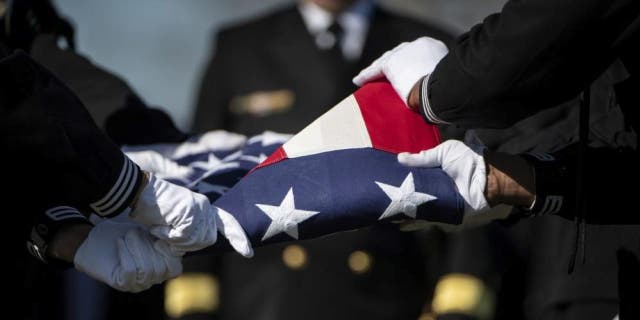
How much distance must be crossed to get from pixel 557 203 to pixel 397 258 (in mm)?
1355

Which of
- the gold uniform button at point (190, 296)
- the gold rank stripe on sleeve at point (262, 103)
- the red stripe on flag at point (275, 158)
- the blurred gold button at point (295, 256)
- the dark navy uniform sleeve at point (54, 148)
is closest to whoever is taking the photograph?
the dark navy uniform sleeve at point (54, 148)

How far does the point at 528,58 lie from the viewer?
2.30 m

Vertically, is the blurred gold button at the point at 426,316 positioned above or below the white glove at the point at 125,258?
below

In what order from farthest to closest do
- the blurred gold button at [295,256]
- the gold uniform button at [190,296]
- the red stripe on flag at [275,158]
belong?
the blurred gold button at [295,256], the gold uniform button at [190,296], the red stripe on flag at [275,158]

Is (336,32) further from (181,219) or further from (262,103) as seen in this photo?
(181,219)

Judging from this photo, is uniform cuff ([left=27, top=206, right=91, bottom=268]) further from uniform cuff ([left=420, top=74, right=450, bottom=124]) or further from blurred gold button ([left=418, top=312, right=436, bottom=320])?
blurred gold button ([left=418, top=312, right=436, bottom=320])

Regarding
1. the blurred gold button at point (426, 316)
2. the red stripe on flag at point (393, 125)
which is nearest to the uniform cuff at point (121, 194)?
the red stripe on flag at point (393, 125)

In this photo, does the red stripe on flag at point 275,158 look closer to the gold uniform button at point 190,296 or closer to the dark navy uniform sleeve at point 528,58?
the dark navy uniform sleeve at point 528,58

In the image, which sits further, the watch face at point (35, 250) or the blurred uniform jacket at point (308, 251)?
the blurred uniform jacket at point (308, 251)

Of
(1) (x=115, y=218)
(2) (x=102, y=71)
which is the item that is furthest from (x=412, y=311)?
(1) (x=115, y=218)

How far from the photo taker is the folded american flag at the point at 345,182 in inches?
94.3

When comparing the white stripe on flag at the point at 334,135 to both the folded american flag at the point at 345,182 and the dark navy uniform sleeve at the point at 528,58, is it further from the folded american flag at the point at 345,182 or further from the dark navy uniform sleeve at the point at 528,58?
the dark navy uniform sleeve at the point at 528,58

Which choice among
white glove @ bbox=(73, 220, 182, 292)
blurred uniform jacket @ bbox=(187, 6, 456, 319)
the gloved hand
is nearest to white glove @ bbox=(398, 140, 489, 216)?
the gloved hand

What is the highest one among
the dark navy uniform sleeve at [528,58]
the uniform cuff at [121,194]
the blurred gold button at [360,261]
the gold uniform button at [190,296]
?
the dark navy uniform sleeve at [528,58]
